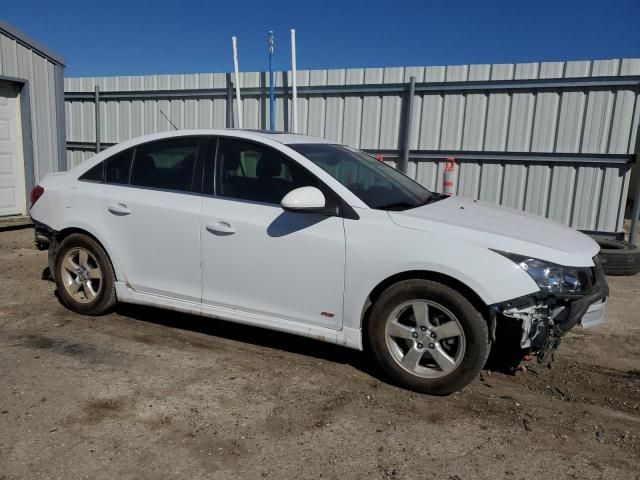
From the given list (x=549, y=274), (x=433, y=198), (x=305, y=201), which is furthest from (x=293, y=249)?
(x=549, y=274)

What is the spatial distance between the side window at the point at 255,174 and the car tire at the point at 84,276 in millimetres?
1355

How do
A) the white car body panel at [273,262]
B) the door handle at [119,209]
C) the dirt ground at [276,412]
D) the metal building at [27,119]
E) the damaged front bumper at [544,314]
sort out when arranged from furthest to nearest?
the metal building at [27,119]
the door handle at [119,209]
the white car body panel at [273,262]
the damaged front bumper at [544,314]
the dirt ground at [276,412]

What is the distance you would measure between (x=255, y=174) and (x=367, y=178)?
866 millimetres

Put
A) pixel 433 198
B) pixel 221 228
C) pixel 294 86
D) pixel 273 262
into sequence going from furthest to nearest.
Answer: pixel 294 86, pixel 433 198, pixel 221 228, pixel 273 262

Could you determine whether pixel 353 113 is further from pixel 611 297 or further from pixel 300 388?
pixel 300 388

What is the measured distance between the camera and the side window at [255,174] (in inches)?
154

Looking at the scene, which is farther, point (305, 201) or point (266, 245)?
point (266, 245)

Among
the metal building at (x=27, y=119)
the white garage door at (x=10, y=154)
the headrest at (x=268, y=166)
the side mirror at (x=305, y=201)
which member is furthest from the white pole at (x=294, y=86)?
the side mirror at (x=305, y=201)

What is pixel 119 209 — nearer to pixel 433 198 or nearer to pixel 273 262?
pixel 273 262

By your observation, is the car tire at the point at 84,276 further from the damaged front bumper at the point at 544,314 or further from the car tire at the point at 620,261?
the car tire at the point at 620,261

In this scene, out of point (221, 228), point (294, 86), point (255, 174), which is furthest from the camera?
point (294, 86)

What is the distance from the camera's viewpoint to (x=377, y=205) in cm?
372

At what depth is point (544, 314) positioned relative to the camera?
323cm

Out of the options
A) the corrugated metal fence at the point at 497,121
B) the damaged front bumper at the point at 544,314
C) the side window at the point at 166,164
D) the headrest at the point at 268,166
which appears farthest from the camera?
the corrugated metal fence at the point at 497,121
